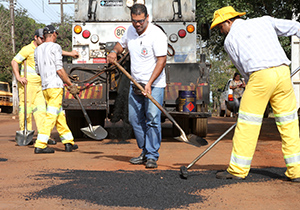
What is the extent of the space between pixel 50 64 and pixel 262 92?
3.82m

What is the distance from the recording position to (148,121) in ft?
20.0

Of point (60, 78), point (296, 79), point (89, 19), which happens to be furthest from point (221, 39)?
point (60, 78)

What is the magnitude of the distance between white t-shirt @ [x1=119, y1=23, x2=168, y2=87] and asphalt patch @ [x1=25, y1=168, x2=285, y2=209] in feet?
4.06

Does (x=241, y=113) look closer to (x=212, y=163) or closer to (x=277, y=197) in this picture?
(x=277, y=197)

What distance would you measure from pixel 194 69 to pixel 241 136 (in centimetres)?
433

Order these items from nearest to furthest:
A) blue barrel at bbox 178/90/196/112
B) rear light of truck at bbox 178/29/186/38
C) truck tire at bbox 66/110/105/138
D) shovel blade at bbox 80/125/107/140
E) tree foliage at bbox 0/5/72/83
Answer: shovel blade at bbox 80/125/107/140 < blue barrel at bbox 178/90/196/112 < rear light of truck at bbox 178/29/186/38 < truck tire at bbox 66/110/105/138 < tree foliage at bbox 0/5/72/83

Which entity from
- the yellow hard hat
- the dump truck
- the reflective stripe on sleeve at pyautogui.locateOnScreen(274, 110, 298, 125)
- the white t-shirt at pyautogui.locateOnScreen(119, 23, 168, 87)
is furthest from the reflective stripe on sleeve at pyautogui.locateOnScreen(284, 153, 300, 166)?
the dump truck

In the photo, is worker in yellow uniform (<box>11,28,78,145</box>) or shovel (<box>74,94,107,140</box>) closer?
shovel (<box>74,94,107,140</box>)

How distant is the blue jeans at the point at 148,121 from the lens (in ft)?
19.7

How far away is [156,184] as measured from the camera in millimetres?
4656

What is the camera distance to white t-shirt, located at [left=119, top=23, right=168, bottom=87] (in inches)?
234

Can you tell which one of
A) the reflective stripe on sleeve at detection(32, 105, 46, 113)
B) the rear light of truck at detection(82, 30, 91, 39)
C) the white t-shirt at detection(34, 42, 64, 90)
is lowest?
the reflective stripe on sleeve at detection(32, 105, 46, 113)

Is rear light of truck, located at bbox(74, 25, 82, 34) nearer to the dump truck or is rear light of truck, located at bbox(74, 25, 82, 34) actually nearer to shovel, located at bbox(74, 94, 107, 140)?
the dump truck

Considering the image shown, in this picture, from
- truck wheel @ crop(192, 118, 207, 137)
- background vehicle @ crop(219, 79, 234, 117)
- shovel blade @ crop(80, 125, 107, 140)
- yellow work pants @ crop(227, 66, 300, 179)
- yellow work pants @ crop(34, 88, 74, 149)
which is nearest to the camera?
yellow work pants @ crop(227, 66, 300, 179)
